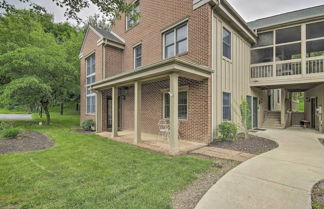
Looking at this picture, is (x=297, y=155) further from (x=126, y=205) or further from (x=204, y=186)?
(x=126, y=205)

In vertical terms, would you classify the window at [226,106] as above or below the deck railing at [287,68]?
below

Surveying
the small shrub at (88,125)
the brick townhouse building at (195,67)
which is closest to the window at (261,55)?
the brick townhouse building at (195,67)

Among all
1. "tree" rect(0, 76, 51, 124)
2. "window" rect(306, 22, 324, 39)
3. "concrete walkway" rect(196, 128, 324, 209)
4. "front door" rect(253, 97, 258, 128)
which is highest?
"window" rect(306, 22, 324, 39)

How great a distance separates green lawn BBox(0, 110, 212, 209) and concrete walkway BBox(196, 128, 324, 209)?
714mm

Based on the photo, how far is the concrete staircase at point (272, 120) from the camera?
1176cm

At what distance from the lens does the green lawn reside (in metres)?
2.73

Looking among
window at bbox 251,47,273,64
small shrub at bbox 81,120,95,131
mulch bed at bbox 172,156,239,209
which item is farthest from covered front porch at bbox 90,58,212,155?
window at bbox 251,47,273,64

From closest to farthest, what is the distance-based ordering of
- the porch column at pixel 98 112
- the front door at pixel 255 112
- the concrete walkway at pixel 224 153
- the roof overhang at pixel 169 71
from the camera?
the concrete walkway at pixel 224 153, the roof overhang at pixel 169 71, the porch column at pixel 98 112, the front door at pixel 255 112

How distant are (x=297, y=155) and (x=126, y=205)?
17.7 ft

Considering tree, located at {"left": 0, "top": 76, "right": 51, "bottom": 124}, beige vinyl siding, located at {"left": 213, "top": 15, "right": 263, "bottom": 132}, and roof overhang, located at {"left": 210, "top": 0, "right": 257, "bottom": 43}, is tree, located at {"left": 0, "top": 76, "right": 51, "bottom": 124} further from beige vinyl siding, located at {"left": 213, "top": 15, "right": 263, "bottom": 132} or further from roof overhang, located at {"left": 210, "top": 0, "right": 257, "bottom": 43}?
roof overhang, located at {"left": 210, "top": 0, "right": 257, "bottom": 43}

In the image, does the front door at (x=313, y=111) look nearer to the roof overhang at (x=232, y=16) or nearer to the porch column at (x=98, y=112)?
the roof overhang at (x=232, y=16)

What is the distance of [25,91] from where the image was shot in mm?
10961

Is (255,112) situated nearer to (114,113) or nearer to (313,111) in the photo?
(313,111)

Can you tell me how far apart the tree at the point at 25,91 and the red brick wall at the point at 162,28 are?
5577 mm
